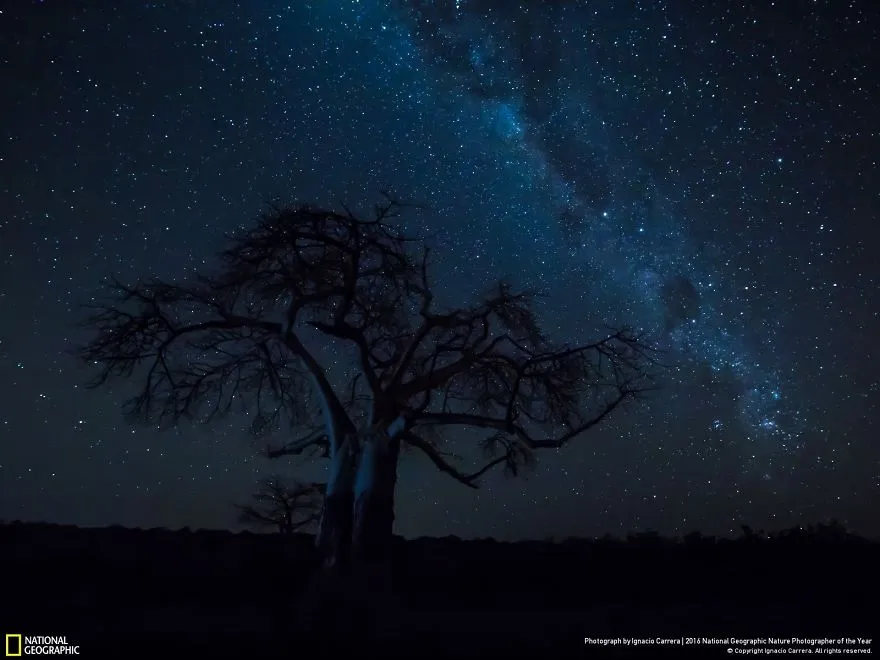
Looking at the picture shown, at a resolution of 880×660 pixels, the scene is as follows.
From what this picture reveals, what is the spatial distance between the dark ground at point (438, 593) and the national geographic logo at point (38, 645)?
0.17m

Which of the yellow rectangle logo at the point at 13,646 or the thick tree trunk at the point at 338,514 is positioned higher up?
the thick tree trunk at the point at 338,514

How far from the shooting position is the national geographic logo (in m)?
4.95

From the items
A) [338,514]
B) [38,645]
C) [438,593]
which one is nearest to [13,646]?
[38,645]

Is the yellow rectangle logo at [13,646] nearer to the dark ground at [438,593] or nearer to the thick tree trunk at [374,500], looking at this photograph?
the dark ground at [438,593]

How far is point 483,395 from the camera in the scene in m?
12.5

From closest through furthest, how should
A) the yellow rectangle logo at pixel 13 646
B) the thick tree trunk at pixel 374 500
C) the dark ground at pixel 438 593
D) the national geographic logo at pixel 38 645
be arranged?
1. the national geographic logo at pixel 38 645
2. the yellow rectangle logo at pixel 13 646
3. the dark ground at pixel 438 593
4. the thick tree trunk at pixel 374 500

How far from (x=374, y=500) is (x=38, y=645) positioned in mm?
5218

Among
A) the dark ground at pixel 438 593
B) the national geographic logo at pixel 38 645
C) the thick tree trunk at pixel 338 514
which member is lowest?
the dark ground at pixel 438 593

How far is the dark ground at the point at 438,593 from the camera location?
539 centimetres

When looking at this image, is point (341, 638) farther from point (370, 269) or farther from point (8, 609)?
point (370, 269)

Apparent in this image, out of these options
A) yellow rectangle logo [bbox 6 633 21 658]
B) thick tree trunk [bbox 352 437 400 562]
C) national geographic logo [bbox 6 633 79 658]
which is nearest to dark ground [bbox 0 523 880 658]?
national geographic logo [bbox 6 633 79 658]

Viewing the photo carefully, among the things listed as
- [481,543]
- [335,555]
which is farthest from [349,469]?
[481,543]

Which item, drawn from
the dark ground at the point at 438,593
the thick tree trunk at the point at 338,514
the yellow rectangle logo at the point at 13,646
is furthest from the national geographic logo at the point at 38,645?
the thick tree trunk at the point at 338,514

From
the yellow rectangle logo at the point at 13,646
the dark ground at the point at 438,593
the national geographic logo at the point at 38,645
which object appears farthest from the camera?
the dark ground at the point at 438,593
